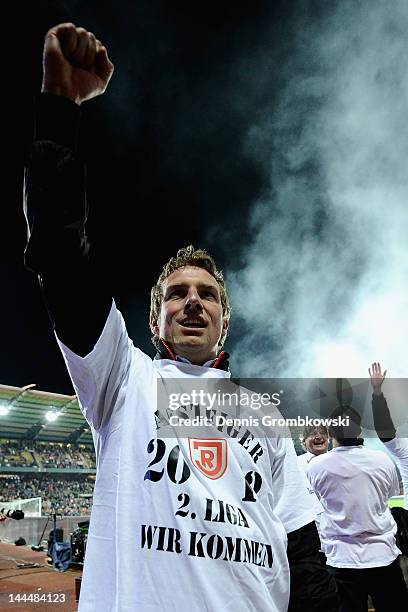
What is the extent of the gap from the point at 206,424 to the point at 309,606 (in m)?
0.64

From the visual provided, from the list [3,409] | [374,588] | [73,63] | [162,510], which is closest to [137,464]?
[162,510]

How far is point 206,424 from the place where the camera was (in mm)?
1669

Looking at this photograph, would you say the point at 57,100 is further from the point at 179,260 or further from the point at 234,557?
the point at 234,557

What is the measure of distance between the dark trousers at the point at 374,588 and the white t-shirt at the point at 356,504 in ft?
0.21

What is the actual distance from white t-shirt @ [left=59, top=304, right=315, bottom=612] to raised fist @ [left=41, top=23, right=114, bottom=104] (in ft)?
1.97

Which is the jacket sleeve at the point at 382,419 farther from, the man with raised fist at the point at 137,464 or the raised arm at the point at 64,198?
the raised arm at the point at 64,198

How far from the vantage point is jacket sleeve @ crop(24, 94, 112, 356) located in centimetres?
126

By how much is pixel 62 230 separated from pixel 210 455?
2.61 ft

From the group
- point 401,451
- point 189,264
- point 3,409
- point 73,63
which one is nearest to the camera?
point 73,63

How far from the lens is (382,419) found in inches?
183

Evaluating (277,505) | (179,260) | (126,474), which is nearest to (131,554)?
(126,474)

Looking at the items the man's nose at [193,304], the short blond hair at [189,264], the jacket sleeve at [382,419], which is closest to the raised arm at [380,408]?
the jacket sleeve at [382,419]

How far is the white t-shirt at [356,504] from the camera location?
4.72 metres

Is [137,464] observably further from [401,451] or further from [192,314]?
[401,451]
